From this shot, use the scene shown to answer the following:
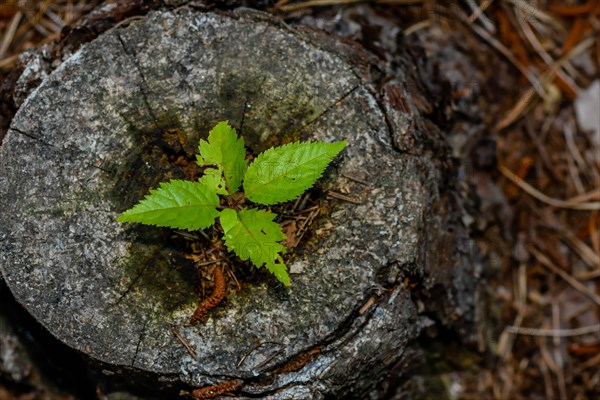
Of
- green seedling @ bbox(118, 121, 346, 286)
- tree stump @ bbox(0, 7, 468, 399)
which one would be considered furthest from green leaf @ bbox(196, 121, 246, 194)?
tree stump @ bbox(0, 7, 468, 399)

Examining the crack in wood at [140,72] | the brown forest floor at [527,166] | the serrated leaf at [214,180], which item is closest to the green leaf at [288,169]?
the serrated leaf at [214,180]

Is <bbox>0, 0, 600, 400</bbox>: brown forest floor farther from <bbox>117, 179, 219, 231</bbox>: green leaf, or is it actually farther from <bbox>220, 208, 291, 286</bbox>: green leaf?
<bbox>117, 179, 219, 231</bbox>: green leaf

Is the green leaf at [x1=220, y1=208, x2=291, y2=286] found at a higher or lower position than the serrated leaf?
lower

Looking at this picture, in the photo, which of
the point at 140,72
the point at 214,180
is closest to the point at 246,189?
the point at 214,180

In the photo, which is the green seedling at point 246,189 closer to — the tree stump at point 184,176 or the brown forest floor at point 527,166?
the tree stump at point 184,176

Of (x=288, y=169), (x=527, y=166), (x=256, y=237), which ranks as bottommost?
(x=527, y=166)

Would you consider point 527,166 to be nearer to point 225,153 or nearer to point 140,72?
point 225,153
